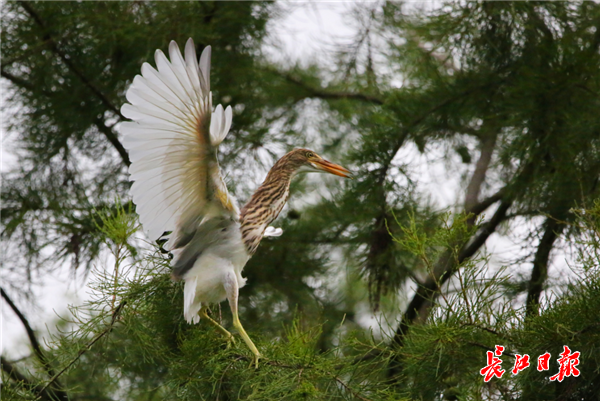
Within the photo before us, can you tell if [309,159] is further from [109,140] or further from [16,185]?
[16,185]

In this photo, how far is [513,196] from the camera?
3799 millimetres

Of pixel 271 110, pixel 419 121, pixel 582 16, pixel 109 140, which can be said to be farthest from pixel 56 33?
pixel 582 16

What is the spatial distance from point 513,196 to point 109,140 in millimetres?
2344

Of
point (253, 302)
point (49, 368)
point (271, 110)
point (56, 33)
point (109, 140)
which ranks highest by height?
point (271, 110)

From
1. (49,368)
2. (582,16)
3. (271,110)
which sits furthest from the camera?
(271,110)

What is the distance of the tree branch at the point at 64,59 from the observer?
12.7 ft

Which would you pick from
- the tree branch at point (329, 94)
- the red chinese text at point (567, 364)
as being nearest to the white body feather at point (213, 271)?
the red chinese text at point (567, 364)

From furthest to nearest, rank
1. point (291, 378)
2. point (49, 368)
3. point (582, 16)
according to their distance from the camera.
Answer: point (582, 16), point (49, 368), point (291, 378)

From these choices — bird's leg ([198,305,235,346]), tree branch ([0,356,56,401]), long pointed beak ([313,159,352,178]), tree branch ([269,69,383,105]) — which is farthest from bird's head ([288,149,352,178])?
tree branch ([269,69,383,105])

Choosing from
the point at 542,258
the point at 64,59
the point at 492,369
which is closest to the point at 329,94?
the point at 64,59

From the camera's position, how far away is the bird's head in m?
3.02

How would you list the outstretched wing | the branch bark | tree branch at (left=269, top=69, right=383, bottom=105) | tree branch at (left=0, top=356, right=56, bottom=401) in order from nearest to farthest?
the outstretched wing < tree branch at (left=0, top=356, right=56, bottom=401) < the branch bark < tree branch at (left=269, top=69, right=383, bottom=105)

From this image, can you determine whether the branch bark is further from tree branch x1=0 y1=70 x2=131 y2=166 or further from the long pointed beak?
tree branch x1=0 y1=70 x2=131 y2=166

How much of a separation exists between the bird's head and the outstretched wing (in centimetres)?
62
